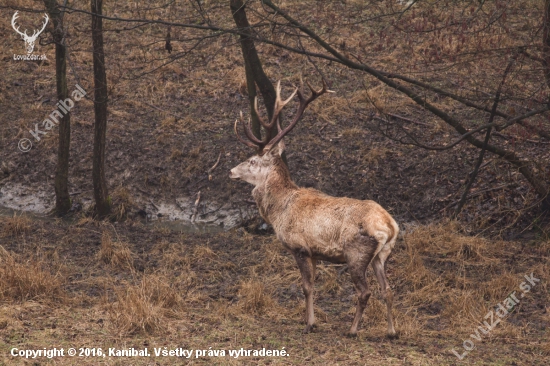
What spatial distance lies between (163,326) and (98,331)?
0.63 metres

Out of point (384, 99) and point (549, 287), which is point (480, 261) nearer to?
point (549, 287)

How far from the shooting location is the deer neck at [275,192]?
7.83 meters

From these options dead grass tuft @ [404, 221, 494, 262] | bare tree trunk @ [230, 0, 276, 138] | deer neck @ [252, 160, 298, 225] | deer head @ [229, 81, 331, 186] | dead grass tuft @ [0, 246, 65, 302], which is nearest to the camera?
dead grass tuft @ [0, 246, 65, 302]

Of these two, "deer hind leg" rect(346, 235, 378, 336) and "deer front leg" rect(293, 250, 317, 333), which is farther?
"deer front leg" rect(293, 250, 317, 333)

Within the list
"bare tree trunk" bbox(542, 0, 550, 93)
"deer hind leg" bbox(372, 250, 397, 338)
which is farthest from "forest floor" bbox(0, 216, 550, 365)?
"bare tree trunk" bbox(542, 0, 550, 93)

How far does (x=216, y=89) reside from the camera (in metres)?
15.1

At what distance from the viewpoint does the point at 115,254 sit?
9.52 meters

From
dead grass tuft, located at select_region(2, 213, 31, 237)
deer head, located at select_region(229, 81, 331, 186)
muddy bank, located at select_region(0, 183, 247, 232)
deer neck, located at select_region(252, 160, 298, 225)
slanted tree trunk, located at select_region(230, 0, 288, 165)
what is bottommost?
dead grass tuft, located at select_region(2, 213, 31, 237)

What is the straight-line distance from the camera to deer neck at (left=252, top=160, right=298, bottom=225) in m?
7.83

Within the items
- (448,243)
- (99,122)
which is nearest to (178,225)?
(99,122)

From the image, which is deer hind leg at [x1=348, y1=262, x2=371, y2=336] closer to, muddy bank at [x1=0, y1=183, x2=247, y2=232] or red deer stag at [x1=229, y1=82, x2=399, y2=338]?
red deer stag at [x1=229, y1=82, x2=399, y2=338]

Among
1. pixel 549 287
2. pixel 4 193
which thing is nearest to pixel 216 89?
pixel 4 193

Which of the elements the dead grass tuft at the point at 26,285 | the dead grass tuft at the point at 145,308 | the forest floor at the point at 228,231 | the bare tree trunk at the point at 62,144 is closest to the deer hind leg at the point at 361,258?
the forest floor at the point at 228,231

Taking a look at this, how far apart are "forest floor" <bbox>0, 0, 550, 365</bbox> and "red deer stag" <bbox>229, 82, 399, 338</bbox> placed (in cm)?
59
